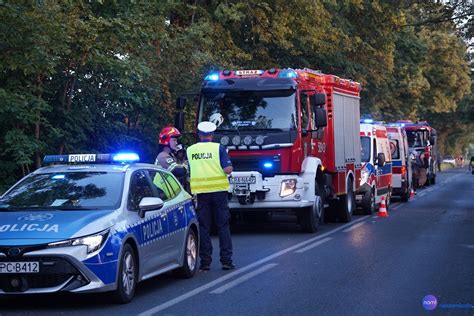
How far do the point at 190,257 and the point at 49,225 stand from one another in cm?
286

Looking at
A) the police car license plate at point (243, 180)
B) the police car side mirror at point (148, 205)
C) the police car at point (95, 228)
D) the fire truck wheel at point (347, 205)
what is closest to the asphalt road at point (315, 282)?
the police car at point (95, 228)

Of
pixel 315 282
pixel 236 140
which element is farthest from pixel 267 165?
pixel 315 282

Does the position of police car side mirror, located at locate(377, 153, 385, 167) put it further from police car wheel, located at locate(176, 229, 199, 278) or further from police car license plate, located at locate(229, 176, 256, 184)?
police car wheel, located at locate(176, 229, 199, 278)

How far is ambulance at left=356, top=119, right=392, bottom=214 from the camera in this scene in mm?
22906

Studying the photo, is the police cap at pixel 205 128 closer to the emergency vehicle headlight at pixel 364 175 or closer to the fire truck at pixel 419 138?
the emergency vehicle headlight at pixel 364 175

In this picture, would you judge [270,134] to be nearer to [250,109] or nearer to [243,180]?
[250,109]

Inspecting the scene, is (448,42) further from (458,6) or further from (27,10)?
(27,10)

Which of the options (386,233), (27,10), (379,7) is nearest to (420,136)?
(379,7)

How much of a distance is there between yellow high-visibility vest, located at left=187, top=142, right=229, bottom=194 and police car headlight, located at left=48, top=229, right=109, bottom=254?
9.86ft

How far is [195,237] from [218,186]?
0.72 metres

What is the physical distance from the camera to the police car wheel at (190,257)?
10672 millimetres

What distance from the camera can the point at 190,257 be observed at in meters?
10.9

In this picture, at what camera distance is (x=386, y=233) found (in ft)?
56.9

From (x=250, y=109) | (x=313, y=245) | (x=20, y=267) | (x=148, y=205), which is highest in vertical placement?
(x=250, y=109)
